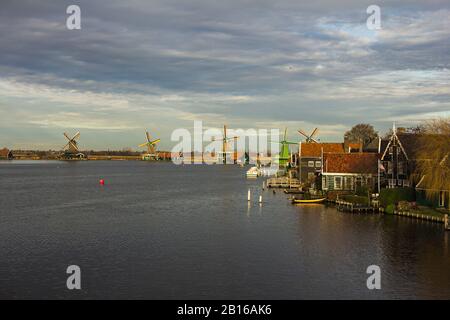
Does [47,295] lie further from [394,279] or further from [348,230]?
[348,230]

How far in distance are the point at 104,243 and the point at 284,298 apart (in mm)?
19468

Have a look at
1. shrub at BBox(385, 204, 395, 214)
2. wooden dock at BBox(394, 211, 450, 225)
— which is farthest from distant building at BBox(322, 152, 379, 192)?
wooden dock at BBox(394, 211, 450, 225)

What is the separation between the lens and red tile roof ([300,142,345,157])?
88.3m

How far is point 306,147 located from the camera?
88812 millimetres

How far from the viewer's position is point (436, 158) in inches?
1917

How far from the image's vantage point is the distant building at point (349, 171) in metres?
A: 66.2

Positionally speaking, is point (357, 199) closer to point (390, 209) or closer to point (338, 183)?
point (390, 209)

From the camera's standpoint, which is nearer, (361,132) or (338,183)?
(338,183)

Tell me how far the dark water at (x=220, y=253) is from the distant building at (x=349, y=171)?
9814 millimetres

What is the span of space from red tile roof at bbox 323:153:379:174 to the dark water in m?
10.7

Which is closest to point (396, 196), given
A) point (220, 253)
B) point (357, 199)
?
point (357, 199)

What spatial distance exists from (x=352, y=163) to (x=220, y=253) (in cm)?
3773

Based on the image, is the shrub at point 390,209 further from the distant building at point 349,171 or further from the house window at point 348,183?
the house window at point 348,183

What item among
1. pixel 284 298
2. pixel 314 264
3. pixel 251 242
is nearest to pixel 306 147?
pixel 251 242
